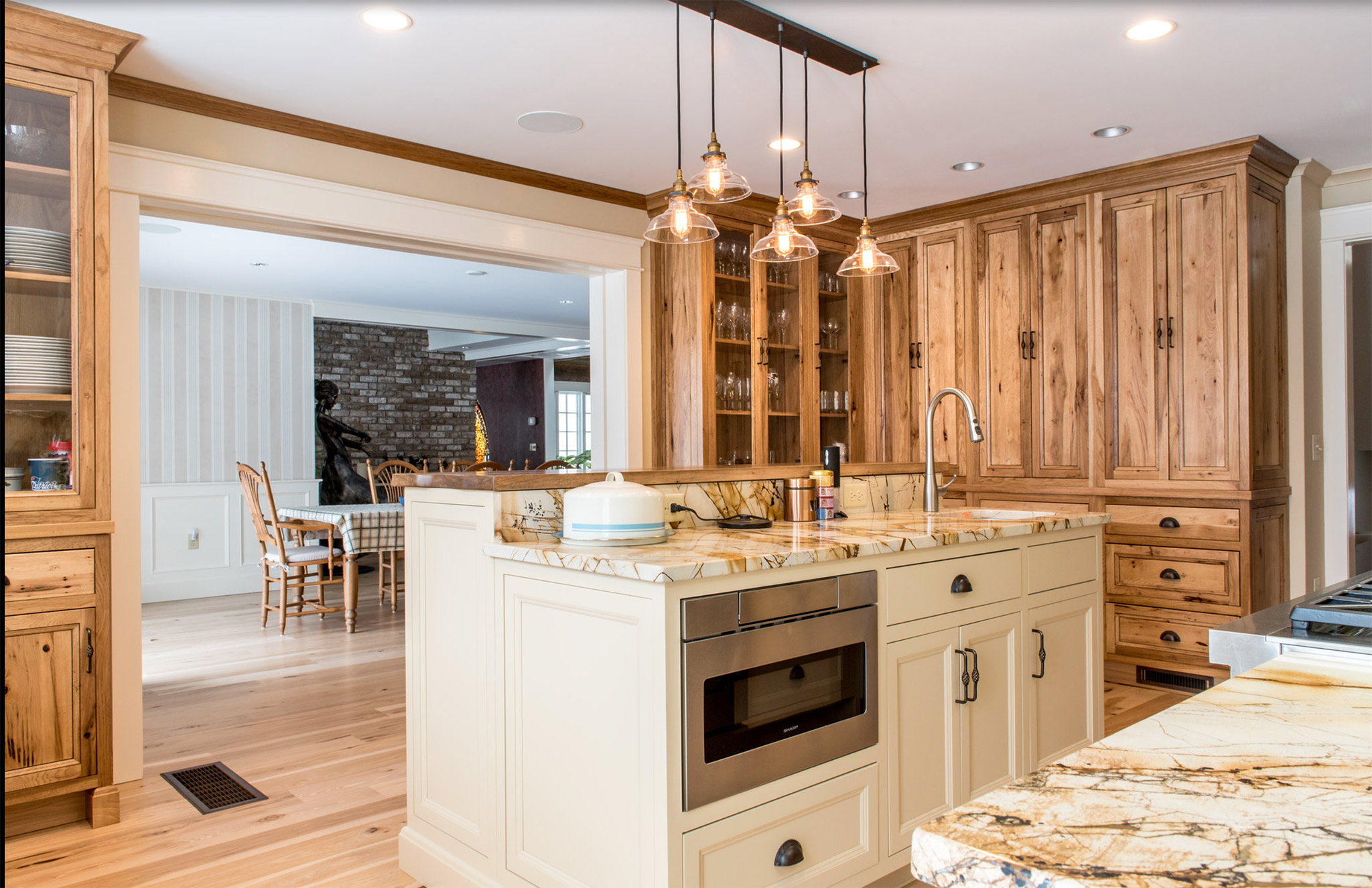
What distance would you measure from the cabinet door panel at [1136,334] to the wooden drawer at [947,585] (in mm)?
1988

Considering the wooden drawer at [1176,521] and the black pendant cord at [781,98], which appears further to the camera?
the wooden drawer at [1176,521]

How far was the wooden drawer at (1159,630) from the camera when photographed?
13.5ft

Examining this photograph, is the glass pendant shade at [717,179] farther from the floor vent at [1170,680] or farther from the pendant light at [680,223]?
the floor vent at [1170,680]

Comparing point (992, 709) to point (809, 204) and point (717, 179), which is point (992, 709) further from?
point (717, 179)

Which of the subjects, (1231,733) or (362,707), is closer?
(1231,733)

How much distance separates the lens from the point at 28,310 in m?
2.84

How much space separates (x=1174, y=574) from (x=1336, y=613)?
3.24m

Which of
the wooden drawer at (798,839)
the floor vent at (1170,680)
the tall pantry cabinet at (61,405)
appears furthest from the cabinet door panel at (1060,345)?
the tall pantry cabinet at (61,405)

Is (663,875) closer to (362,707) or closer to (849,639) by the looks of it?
(849,639)

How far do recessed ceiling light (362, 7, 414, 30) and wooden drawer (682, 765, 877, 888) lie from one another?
2404 millimetres

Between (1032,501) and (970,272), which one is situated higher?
(970,272)

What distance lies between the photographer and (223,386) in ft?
23.7

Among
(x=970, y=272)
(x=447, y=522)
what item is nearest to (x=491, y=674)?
(x=447, y=522)

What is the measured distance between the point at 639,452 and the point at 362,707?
1766 mm
